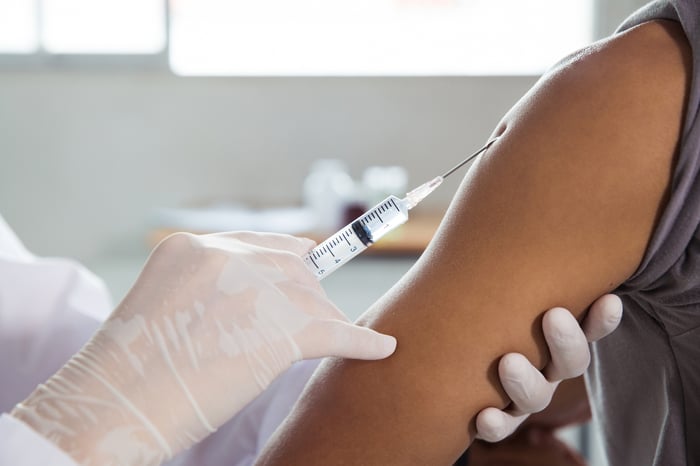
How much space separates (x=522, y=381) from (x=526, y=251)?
0.13 meters

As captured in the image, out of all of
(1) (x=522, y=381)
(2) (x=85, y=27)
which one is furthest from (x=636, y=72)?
(2) (x=85, y=27)

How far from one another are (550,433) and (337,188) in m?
1.71

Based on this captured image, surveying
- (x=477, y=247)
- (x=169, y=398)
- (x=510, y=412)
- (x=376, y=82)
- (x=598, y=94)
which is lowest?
(x=376, y=82)

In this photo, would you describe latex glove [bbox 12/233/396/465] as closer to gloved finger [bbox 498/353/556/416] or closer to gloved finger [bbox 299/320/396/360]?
gloved finger [bbox 299/320/396/360]

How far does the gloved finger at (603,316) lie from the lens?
81 cm

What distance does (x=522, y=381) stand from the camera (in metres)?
0.81

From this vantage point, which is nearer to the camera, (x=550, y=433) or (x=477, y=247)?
(x=477, y=247)

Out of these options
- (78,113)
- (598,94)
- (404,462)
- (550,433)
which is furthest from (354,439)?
(78,113)

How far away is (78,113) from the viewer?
3461 mm

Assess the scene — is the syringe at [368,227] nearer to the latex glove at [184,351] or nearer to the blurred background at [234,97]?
the latex glove at [184,351]

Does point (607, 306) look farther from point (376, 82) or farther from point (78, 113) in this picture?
point (78, 113)

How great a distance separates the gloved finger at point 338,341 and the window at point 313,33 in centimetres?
274

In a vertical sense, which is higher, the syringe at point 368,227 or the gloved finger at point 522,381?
the syringe at point 368,227

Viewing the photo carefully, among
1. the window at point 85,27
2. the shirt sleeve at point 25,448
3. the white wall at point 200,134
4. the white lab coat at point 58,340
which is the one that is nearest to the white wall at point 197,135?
the white wall at point 200,134
